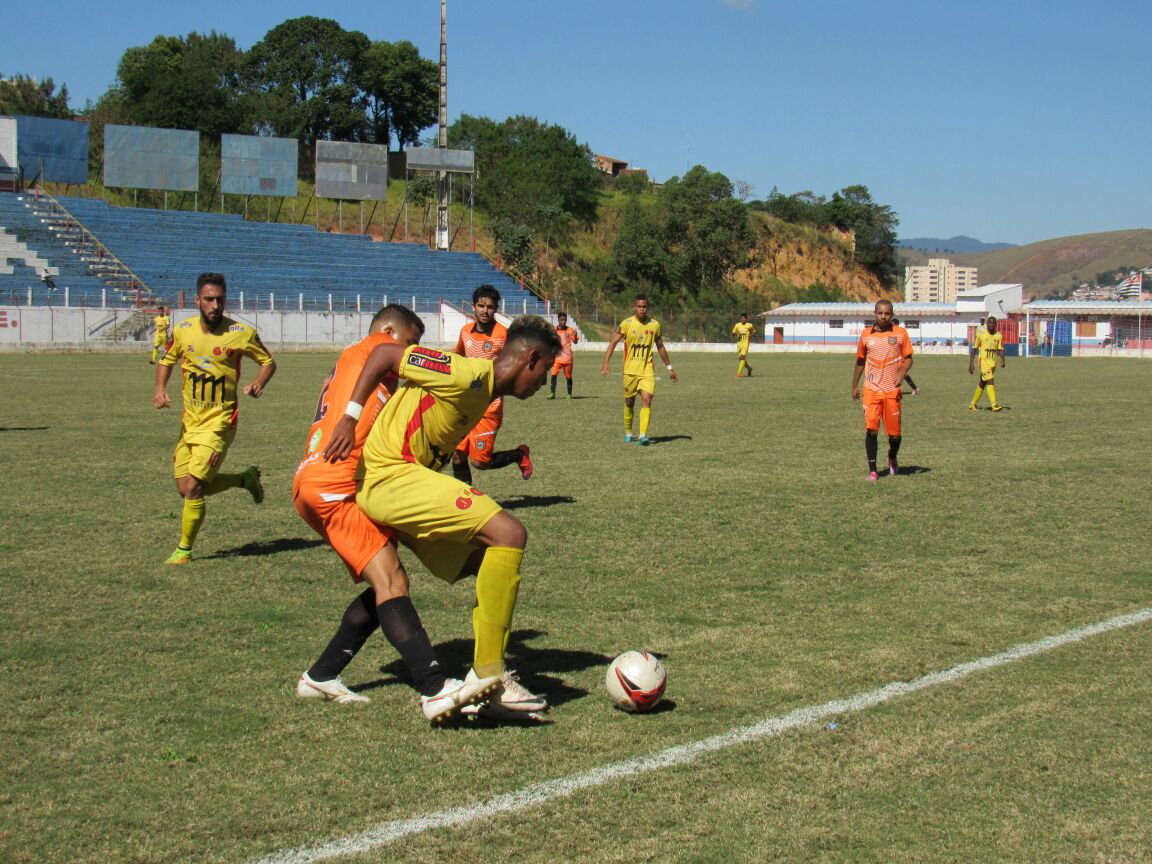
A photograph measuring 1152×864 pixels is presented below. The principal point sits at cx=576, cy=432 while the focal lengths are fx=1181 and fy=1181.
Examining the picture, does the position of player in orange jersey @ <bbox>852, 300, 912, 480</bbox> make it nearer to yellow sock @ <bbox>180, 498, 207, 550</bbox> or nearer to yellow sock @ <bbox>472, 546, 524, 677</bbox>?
yellow sock @ <bbox>180, 498, 207, 550</bbox>

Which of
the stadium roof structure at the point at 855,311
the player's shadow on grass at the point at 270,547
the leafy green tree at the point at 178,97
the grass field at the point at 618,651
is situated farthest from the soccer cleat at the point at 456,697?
the leafy green tree at the point at 178,97

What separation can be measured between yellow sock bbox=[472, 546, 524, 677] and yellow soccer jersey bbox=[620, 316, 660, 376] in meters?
11.7

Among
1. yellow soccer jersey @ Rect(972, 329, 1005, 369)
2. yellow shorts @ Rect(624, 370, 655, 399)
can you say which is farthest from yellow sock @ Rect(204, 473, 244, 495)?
yellow soccer jersey @ Rect(972, 329, 1005, 369)

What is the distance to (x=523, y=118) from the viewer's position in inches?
4158

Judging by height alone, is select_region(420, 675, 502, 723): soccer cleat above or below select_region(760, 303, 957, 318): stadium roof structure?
below

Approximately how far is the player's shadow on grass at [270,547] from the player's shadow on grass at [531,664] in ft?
9.84

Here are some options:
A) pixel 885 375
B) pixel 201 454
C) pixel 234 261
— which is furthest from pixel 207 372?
pixel 234 261

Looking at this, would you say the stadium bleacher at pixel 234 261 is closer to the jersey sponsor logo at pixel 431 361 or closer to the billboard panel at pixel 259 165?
the billboard panel at pixel 259 165

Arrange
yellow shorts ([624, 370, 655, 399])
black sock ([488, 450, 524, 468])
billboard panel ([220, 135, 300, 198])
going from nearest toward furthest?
black sock ([488, 450, 524, 468])
yellow shorts ([624, 370, 655, 399])
billboard panel ([220, 135, 300, 198])

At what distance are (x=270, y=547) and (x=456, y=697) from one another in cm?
468

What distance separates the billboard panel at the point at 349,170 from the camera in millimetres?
66312

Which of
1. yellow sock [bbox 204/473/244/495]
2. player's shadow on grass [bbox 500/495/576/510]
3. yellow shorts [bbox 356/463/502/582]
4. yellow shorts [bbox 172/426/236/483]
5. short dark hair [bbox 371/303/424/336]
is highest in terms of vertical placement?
short dark hair [bbox 371/303/424/336]

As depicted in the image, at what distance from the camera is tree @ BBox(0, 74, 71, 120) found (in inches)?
3366

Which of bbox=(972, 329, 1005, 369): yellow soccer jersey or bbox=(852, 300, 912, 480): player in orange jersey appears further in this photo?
bbox=(972, 329, 1005, 369): yellow soccer jersey
